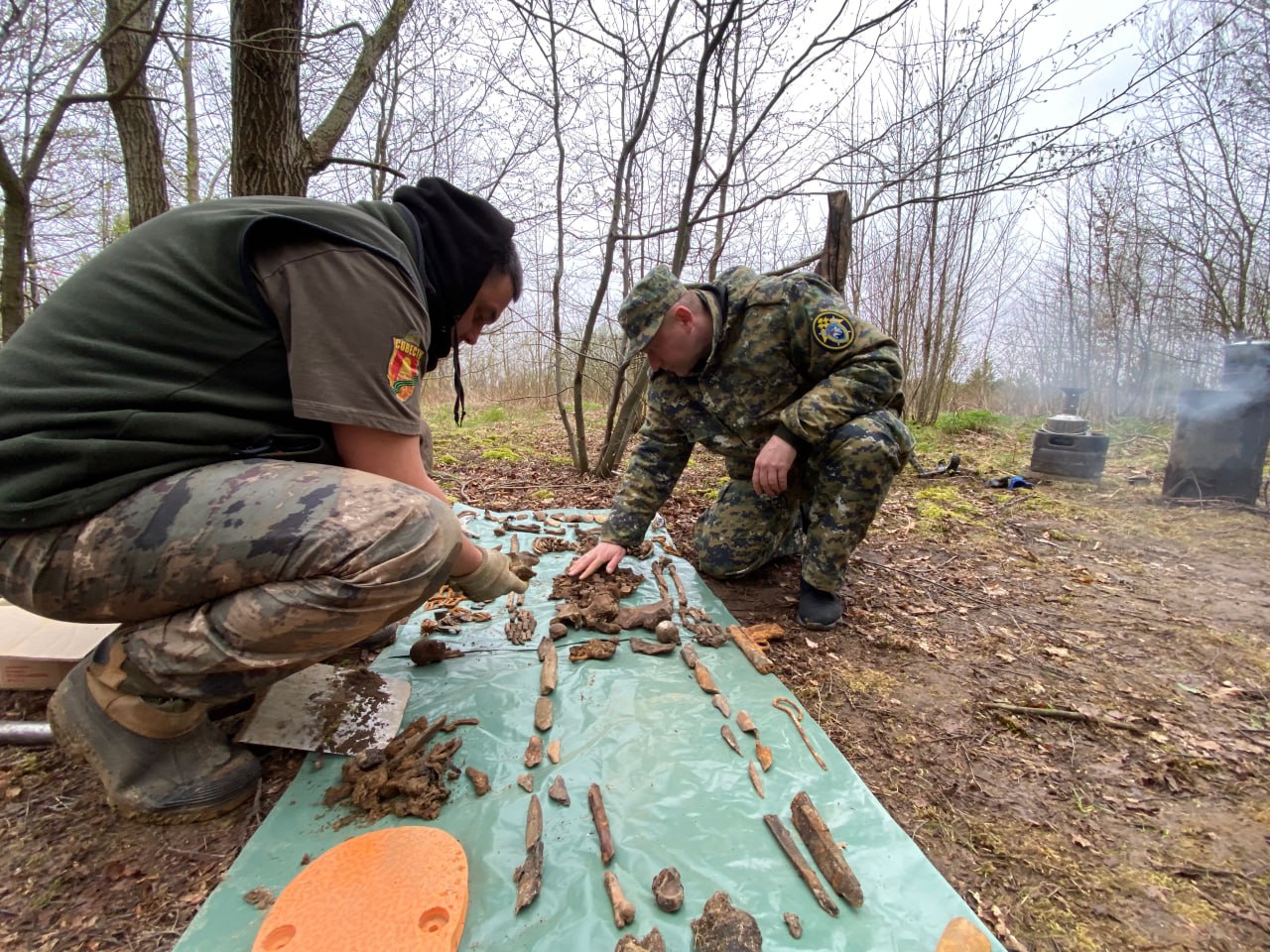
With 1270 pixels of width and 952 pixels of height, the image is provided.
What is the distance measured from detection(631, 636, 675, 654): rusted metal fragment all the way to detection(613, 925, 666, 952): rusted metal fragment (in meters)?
0.98

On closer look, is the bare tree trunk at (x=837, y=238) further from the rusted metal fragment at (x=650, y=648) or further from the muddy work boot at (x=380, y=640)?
the muddy work boot at (x=380, y=640)

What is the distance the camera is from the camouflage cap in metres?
2.40

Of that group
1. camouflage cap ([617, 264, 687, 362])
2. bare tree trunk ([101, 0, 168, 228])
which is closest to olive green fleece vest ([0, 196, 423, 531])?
camouflage cap ([617, 264, 687, 362])

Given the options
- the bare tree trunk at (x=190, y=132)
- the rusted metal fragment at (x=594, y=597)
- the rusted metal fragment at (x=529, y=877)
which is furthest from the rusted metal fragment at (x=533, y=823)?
the bare tree trunk at (x=190, y=132)

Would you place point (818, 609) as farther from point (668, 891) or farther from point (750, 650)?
point (668, 891)

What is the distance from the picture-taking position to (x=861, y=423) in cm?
238

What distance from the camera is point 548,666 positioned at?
74.8 inches

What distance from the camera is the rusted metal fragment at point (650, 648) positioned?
2.03 m

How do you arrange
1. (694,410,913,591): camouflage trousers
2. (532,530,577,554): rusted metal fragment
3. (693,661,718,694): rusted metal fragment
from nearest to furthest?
(693,661,718,694): rusted metal fragment → (694,410,913,591): camouflage trousers → (532,530,577,554): rusted metal fragment

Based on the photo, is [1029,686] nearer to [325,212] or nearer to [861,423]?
[861,423]

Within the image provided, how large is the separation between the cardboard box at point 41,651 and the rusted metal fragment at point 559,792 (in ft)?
4.40

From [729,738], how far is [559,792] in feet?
1.59

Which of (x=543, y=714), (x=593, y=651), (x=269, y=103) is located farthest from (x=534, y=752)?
(x=269, y=103)

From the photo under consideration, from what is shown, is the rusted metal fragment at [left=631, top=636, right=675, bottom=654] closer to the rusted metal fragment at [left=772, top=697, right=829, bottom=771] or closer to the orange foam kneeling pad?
the rusted metal fragment at [left=772, top=697, right=829, bottom=771]
